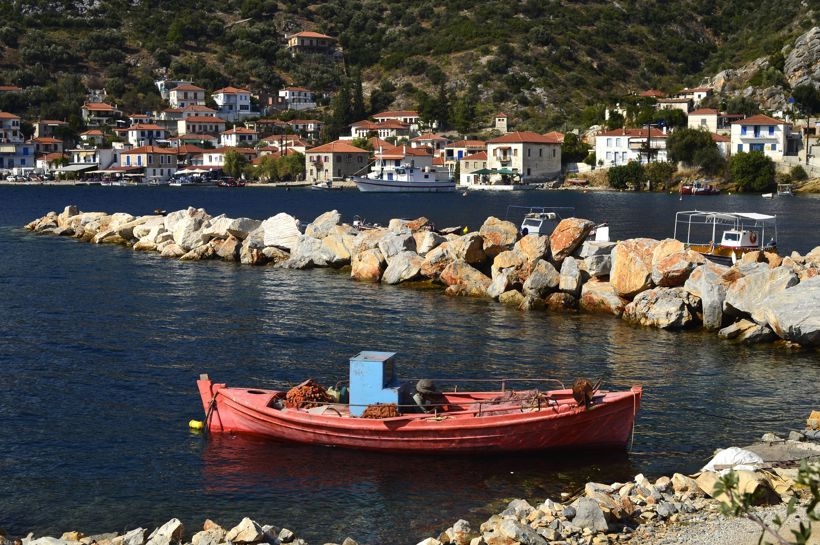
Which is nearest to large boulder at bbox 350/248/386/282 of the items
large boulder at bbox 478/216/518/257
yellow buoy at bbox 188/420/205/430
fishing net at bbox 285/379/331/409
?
large boulder at bbox 478/216/518/257

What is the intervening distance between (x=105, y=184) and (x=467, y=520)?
132 m

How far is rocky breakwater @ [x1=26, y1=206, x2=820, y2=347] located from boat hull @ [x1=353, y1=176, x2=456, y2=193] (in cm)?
6823

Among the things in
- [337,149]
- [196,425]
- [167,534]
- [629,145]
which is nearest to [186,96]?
[337,149]

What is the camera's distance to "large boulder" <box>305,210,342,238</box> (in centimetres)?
4572

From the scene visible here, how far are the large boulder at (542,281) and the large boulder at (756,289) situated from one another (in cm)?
676

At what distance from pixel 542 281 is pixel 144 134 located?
5064 inches

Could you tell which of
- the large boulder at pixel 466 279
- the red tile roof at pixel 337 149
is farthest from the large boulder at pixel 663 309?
the red tile roof at pixel 337 149

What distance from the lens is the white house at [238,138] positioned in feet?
495

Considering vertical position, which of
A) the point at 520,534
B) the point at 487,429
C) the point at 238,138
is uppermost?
the point at 238,138

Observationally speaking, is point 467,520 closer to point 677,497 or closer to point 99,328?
point 677,497

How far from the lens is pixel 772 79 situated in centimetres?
13262

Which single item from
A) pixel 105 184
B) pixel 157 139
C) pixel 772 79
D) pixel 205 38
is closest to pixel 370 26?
pixel 205 38

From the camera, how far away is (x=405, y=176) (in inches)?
4729

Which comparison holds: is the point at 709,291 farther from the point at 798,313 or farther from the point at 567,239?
the point at 567,239
